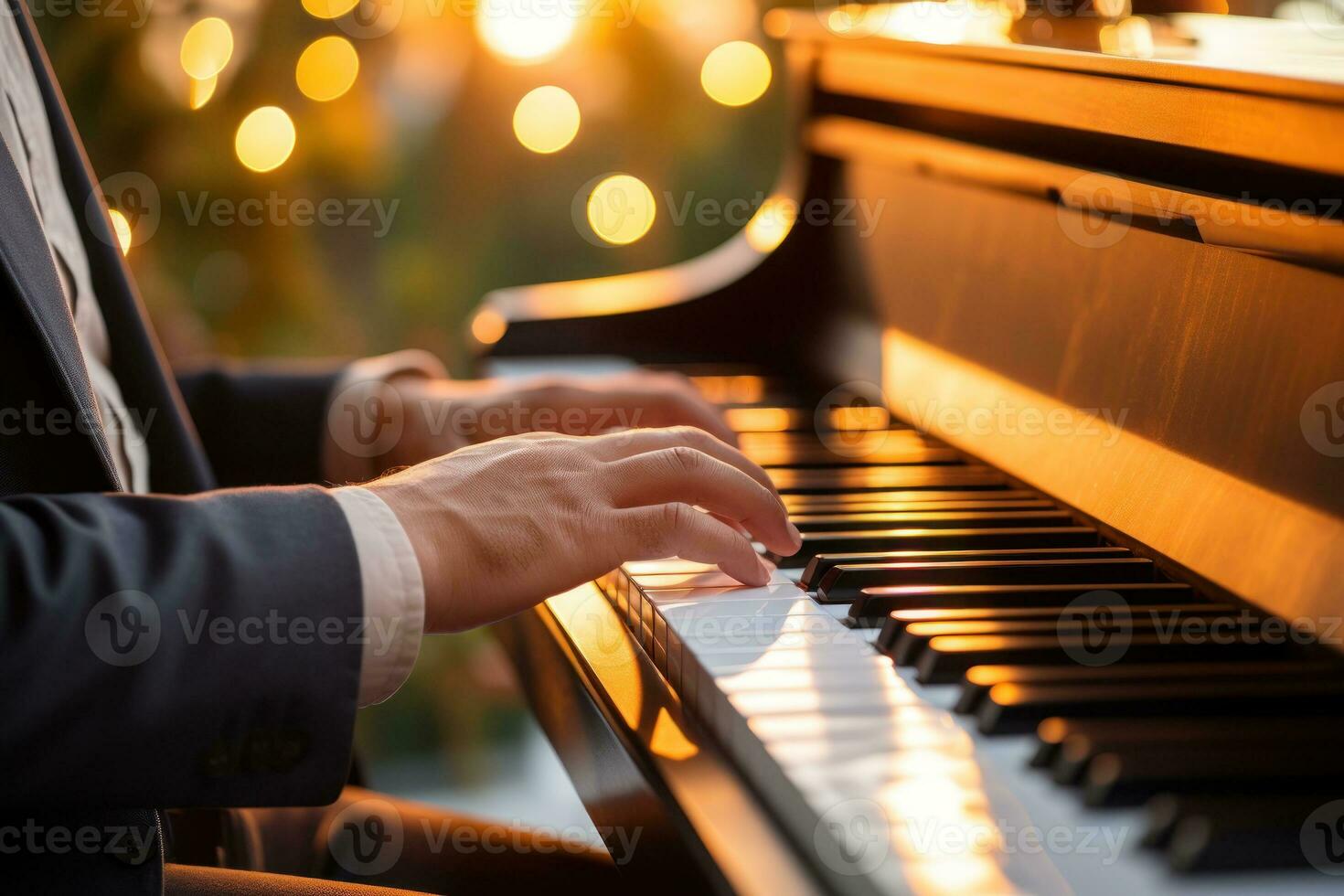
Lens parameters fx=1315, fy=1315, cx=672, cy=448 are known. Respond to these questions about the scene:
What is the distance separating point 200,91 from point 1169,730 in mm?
2686

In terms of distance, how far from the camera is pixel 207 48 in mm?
2859

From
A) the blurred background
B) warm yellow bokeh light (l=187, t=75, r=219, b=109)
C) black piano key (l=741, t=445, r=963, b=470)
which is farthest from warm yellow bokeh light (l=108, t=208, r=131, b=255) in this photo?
black piano key (l=741, t=445, r=963, b=470)

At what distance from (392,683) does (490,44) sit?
2737mm

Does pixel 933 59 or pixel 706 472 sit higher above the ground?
pixel 933 59

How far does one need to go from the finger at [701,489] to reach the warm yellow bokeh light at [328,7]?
239cm

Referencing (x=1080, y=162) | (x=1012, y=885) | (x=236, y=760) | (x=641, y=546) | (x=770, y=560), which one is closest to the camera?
(x=1012, y=885)

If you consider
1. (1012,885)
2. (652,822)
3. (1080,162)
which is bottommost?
(652,822)

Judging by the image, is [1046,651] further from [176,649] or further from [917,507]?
[176,649]

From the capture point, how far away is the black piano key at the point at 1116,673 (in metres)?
0.71

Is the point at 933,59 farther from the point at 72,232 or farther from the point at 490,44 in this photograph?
the point at 490,44

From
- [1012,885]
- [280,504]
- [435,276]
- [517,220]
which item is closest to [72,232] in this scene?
[280,504]

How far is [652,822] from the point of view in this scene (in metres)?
0.73

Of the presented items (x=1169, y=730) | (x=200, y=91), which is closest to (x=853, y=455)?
(x=1169, y=730)

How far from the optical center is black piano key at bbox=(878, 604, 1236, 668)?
0.78 metres
